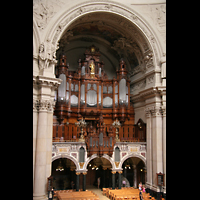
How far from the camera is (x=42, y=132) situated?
632 inches

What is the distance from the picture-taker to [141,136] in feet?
71.9

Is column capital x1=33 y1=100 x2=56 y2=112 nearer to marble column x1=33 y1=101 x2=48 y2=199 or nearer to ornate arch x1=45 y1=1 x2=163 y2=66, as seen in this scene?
marble column x1=33 y1=101 x2=48 y2=199

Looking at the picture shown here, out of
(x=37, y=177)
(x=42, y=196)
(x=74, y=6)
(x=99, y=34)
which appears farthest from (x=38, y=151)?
(x=99, y=34)

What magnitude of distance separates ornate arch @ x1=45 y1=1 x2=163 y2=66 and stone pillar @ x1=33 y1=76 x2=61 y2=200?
10.7ft

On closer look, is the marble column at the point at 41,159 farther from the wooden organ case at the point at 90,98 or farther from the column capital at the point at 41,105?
the wooden organ case at the point at 90,98

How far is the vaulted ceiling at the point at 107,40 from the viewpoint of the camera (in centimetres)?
2028

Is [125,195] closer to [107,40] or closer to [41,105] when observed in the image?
[41,105]

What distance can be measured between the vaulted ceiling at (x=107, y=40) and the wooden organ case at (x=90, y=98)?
1.24 metres

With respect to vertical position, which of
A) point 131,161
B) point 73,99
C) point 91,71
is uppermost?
point 91,71

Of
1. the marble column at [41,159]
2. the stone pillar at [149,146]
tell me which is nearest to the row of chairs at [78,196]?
the marble column at [41,159]

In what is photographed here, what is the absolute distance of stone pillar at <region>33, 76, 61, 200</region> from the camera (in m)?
15.5

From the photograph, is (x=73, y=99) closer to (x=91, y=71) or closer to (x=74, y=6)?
(x=91, y=71)

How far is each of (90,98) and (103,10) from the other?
8.26 meters

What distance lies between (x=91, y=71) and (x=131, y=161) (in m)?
9.98
